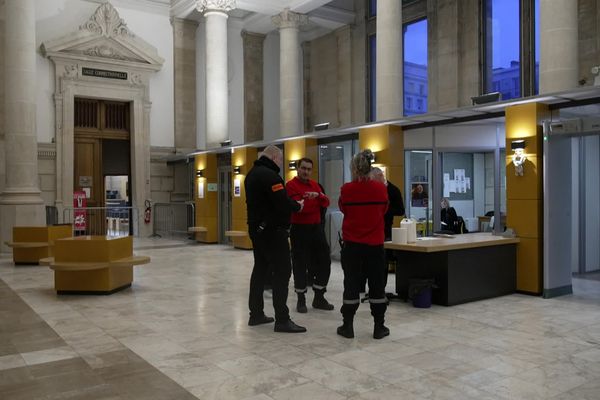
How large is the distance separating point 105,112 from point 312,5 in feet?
25.5

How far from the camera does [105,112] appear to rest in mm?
18453

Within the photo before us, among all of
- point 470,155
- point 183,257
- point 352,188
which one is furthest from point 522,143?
point 183,257

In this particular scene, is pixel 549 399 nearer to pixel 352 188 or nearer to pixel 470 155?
pixel 352 188

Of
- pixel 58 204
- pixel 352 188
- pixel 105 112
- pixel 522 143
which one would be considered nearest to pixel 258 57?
pixel 105 112

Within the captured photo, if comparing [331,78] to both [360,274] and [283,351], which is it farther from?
[283,351]

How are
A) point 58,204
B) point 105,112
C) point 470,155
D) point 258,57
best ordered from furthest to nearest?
point 258,57 < point 105,112 < point 58,204 < point 470,155

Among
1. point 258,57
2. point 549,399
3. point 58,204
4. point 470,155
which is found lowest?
point 549,399

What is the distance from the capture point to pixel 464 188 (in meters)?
12.4

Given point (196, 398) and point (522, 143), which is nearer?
point (196, 398)

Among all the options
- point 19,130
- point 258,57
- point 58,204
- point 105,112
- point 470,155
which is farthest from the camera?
point 258,57

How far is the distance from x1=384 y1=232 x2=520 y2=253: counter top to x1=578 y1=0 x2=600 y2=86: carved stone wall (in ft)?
23.7

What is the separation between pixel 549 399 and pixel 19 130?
13303 mm

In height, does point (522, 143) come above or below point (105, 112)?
below

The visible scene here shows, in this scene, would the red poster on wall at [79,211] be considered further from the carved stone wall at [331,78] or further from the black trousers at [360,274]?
the black trousers at [360,274]
